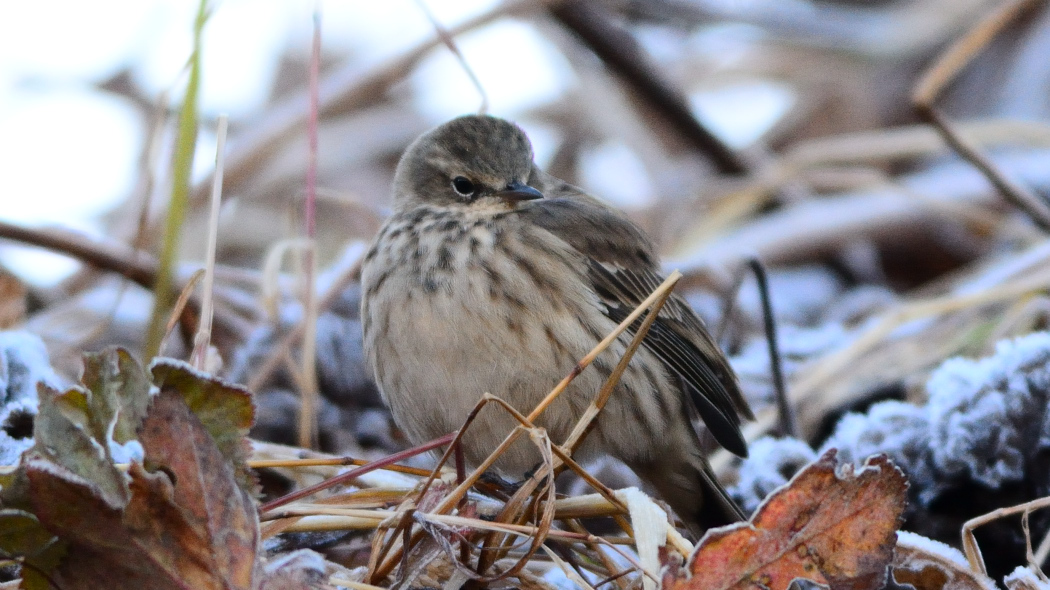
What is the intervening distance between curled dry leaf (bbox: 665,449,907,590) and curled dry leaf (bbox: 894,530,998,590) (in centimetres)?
20

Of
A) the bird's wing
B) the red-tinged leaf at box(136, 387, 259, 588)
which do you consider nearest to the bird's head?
the bird's wing

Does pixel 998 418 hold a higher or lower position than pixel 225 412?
lower

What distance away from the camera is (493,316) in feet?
9.42

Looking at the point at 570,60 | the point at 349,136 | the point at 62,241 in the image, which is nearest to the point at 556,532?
the point at 62,241

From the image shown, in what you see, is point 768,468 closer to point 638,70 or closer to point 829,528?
point 829,528

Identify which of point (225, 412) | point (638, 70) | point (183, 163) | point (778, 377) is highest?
point (638, 70)

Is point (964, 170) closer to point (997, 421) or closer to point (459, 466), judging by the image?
point (997, 421)

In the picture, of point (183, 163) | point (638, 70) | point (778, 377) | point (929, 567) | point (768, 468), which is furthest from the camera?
point (638, 70)

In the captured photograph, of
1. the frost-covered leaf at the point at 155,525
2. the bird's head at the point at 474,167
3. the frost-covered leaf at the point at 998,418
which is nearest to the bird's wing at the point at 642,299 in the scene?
the bird's head at the point at 474,167

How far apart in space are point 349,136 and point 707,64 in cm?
229

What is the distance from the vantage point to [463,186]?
346cm

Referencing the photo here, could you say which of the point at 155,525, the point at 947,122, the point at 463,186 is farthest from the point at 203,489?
the point at 947,122

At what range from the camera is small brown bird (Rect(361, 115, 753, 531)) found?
9.44ft

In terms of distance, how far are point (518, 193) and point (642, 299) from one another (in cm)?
47
